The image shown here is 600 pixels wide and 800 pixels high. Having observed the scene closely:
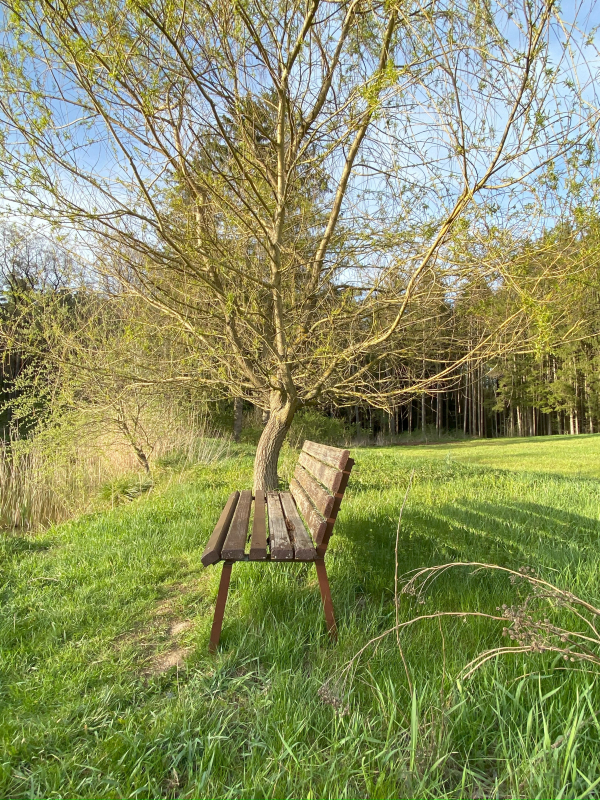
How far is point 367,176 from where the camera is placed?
430 centimetres

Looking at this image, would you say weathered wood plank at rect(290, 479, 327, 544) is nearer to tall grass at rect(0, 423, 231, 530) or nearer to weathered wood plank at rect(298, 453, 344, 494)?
weathered wood plank at rect(298, 453, 344, 494)

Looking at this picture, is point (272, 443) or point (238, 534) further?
point (272, 443)

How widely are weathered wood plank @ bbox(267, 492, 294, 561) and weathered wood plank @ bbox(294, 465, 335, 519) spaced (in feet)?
0.73

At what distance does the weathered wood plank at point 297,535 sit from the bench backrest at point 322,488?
43 millimetres

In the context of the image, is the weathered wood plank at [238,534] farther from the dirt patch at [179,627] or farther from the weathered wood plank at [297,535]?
the dirt patch at [179,627]

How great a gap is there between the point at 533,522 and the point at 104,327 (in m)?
6.11

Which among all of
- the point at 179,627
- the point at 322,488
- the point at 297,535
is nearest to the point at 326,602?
the point at 297,535

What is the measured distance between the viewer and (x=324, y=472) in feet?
10.0

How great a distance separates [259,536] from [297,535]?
206 mm

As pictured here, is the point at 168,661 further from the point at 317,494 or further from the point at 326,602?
the point at 317,494

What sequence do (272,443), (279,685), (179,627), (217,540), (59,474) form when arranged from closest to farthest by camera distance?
(279,685) < (217,540) < (179,627) < (272,443) < (59,474)

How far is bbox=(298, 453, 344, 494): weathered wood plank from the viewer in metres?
2.51

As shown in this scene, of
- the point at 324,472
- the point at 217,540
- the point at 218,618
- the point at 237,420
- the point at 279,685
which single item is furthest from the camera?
the point at 237,420

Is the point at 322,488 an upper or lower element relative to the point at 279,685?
upper
